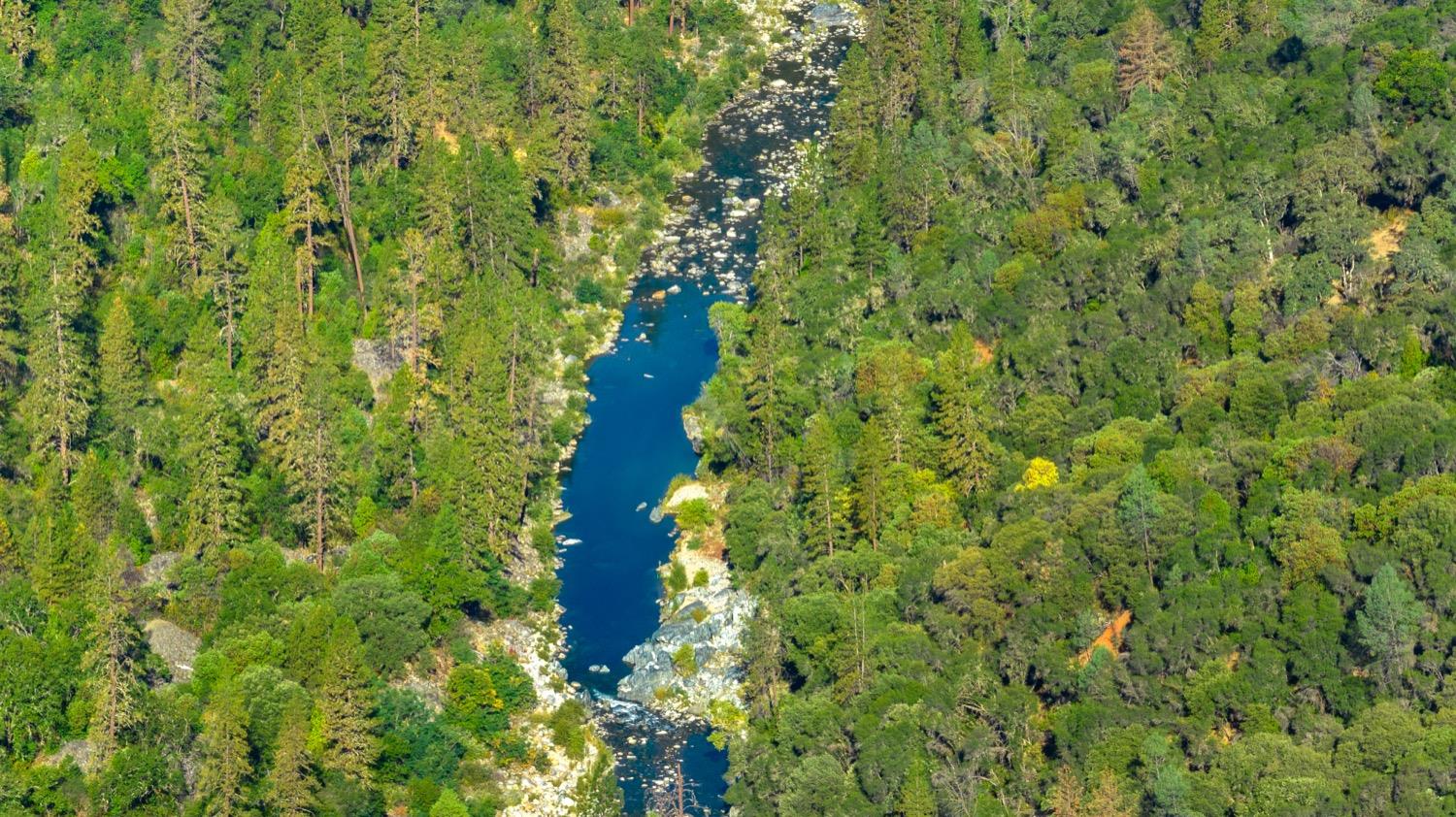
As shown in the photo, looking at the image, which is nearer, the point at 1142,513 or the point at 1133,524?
the point at 1142,513

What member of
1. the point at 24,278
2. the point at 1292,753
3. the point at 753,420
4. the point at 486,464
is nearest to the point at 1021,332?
the point at 753,420

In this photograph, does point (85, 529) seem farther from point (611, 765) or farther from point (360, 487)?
point (611, 765)

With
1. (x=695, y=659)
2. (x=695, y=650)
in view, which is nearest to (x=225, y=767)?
(x=695, y=659)

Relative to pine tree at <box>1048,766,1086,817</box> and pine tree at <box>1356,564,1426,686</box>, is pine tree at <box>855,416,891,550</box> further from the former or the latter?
pine tree at <box>1356,564,1426,686</box>

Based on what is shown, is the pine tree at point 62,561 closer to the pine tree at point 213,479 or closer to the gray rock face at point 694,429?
the pine tree at point 213,479

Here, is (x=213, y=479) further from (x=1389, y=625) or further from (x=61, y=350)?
(x=1389, y=625)

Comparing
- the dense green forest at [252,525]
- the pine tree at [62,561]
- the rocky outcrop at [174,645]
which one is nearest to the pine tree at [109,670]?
the dense green forest at [252,525]

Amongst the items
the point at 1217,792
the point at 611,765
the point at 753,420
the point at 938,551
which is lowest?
the point at 1217,792
